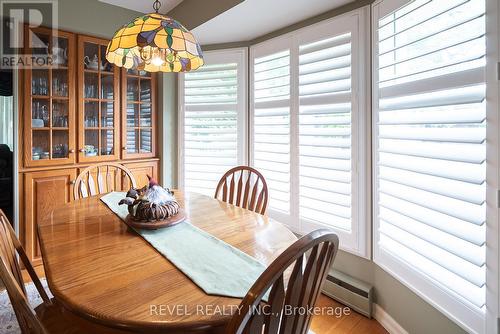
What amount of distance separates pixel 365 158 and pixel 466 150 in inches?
29.3

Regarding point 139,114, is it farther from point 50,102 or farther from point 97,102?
point 50,102

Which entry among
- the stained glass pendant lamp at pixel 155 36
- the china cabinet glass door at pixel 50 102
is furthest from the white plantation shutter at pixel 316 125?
the china cabinet glass door at pixel 50 102

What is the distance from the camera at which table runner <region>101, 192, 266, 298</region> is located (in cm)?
91

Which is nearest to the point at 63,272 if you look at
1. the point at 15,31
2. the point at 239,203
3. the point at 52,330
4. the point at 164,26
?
the point at 52,330

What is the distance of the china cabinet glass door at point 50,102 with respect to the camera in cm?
240

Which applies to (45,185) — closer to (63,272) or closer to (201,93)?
(201,93)

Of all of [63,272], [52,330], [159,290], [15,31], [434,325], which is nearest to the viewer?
[159,290]

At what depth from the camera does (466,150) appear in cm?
129

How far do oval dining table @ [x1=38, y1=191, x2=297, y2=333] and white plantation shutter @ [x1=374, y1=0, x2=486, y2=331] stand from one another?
0.75 metres

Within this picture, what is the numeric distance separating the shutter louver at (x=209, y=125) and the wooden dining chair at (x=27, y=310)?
193 centimetres

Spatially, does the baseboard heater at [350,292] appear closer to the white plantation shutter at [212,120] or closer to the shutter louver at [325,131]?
the shutter louver at [325,131]

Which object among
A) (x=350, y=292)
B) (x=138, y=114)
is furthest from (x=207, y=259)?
(x=138, y=114)

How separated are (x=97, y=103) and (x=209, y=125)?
108 centimetres

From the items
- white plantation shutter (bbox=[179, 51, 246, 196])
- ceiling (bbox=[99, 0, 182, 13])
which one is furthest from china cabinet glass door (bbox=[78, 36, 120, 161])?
white plantation shutter (bbox=[179, 51, 246, 196])
